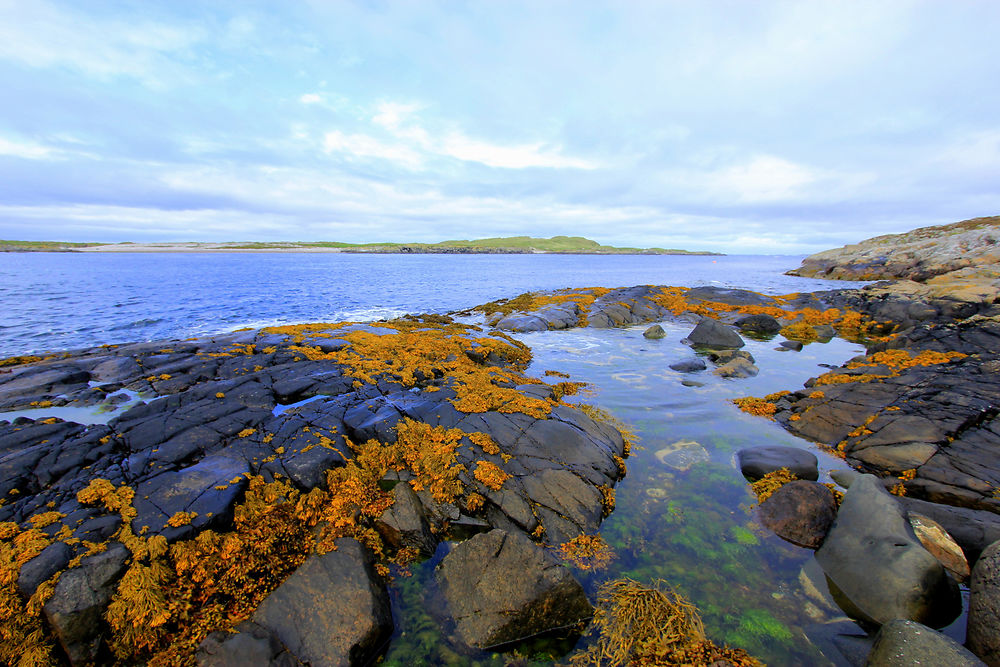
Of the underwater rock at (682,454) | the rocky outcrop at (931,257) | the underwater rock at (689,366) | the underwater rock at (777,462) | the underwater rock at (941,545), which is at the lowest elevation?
the underwater rock at (682,454)

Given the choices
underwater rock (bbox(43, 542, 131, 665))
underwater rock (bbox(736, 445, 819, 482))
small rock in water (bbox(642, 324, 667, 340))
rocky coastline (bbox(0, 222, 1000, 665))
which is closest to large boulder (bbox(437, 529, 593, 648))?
rocky coastline (bbox(0, 222, 1000, 665))

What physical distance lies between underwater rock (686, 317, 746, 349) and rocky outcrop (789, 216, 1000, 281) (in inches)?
1402

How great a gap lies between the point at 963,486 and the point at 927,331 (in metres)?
14.9

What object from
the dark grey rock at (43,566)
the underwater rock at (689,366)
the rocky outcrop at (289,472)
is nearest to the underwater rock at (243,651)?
the rocky outcrop at (289,472)

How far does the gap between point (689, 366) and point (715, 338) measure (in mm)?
6389

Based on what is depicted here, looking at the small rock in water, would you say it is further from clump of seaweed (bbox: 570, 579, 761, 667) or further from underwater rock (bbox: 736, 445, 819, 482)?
clump of seaweed (bbox: 570, 579, 761, 667)

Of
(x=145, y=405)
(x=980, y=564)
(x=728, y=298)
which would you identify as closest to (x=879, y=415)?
(x=980, y=564)

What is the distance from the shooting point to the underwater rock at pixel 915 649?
457cm

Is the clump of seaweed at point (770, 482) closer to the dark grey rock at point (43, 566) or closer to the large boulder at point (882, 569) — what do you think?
the large boulder at point (882, 569)

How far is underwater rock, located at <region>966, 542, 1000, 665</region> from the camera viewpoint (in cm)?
513

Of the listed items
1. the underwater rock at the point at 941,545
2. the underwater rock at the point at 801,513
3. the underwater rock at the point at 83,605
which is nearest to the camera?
the underwater rock at the point at 83,605

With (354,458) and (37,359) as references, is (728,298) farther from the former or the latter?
(37,359)

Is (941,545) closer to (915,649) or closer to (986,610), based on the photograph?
(986,610)

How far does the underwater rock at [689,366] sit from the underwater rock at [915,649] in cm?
1373
